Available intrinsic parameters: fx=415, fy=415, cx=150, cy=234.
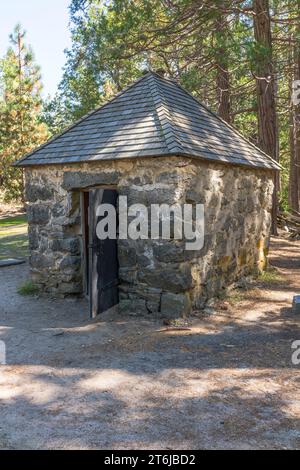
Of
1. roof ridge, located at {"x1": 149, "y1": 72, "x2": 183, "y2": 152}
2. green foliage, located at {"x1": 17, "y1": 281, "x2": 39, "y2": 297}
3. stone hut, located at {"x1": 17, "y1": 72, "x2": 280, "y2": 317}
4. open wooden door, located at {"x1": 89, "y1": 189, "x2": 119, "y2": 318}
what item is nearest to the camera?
roof ridge, located at {"x1": 149, "y1": 72, "x2": 183, "y2": 152}

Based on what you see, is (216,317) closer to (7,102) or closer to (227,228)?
(227,228)

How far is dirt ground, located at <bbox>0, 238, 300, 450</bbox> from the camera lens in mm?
3250

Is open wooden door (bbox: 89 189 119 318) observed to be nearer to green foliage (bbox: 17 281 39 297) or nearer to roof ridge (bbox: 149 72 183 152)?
roof ridge (bbox: 149 72 183 152)

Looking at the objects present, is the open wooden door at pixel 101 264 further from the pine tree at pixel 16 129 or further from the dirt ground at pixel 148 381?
the pine tree at pixel 16 129

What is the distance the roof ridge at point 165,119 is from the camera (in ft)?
19.1

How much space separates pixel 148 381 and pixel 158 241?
242cm

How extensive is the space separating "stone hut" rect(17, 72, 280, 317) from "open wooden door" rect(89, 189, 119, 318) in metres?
0.02

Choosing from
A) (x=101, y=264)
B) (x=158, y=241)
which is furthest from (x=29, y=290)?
(x=158, y=241)

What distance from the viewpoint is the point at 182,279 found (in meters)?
6.08

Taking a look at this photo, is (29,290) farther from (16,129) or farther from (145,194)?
(16,129)

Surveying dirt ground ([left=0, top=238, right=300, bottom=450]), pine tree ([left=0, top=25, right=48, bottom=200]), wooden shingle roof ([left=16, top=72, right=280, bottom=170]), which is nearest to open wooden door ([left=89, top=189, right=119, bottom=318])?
dirt ground ([left=0, top=238, right=300, bottom=450])

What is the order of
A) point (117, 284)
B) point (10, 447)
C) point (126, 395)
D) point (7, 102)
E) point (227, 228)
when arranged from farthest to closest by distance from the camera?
point (7, 102), point (227, 228), point (117, 284), point (126, 395), point (10, 447)

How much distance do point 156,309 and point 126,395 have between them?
246 centimetres

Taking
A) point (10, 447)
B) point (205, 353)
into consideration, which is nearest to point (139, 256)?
point (205, 353)
